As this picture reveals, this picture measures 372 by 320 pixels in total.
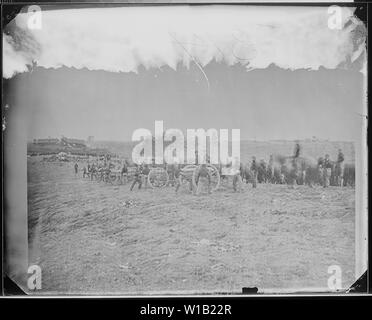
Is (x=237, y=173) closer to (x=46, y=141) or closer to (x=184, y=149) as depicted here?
(x=184, y=149)

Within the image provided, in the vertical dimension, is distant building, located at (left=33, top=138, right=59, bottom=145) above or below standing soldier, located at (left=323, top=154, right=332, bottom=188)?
above

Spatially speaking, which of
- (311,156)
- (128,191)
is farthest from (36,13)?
(311,156)

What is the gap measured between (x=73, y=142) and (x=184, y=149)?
1.22 feet

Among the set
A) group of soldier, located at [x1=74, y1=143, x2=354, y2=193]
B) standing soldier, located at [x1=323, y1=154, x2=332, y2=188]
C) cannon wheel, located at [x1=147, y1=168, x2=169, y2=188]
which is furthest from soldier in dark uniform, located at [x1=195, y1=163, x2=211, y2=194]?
standing soldier, located at [x1=323, y1=154, x2=332, y2=188]

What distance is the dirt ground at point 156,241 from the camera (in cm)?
184

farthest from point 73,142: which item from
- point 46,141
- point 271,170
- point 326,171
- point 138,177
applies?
point 326,171

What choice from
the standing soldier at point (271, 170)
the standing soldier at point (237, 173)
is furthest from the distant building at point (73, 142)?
the standing soldier at point (271, 170)

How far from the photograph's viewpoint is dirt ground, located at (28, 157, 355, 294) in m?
1.84

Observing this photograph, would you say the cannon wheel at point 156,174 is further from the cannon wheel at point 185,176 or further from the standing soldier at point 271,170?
the standing soldier at point 271,170

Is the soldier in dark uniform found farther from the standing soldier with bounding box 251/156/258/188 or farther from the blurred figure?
the blurred figure

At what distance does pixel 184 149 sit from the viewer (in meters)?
1.85

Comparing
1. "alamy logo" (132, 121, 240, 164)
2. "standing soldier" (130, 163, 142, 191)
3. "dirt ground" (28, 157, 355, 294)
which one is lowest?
"dirt ground" (28, 157, 355, 294)

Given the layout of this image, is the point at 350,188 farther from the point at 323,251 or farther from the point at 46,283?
the point at 46,283

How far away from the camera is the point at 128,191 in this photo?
A: 6.07ft
